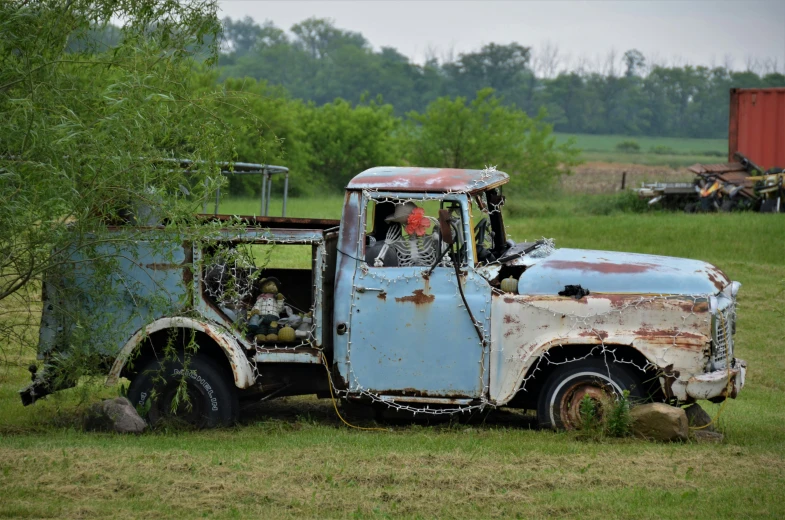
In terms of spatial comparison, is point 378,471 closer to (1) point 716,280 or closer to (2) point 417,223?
(2) point 417,223

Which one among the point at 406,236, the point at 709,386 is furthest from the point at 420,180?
the point at 709,386

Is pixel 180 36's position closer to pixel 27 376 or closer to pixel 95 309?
pixel 95 309

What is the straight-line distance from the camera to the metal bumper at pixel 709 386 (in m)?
8.23

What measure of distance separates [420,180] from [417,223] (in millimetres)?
347

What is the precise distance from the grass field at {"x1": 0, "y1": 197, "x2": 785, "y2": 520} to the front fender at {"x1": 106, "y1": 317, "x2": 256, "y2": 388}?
19.8 inches

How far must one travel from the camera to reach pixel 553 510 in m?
6.73

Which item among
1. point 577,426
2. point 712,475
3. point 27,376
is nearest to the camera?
point 712,475

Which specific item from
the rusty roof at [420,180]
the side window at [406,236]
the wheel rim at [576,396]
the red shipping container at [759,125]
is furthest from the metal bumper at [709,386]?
the red shipping container at [759,125]

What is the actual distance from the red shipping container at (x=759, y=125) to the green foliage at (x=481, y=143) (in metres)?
12.5

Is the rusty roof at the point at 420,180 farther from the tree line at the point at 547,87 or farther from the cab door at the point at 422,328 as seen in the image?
the tree line at the point at 547,87

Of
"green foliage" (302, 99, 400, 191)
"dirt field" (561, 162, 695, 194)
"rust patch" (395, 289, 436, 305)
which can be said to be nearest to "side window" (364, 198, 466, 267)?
"rust patch" (395, 289, 436, 305)

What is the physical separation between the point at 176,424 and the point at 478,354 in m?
2.60

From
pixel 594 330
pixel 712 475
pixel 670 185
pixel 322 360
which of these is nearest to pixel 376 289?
pixel 322 360

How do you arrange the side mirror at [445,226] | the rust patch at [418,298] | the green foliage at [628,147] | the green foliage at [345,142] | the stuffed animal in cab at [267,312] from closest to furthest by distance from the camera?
the side mirror at [445,226], the rust patch at [418,298], the stuffed animal in cab at [267,312], the green foliage at [345,142], the green foliage at [628,147]
